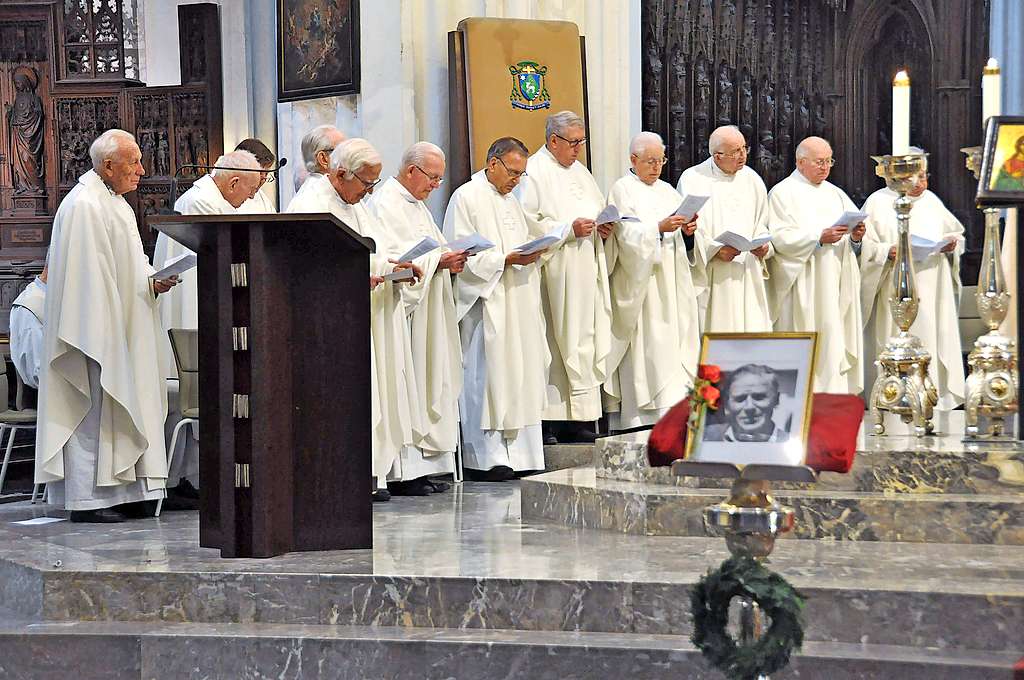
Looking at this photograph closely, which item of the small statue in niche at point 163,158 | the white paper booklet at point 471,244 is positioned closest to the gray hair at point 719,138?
the white paper booklet at point 471,244

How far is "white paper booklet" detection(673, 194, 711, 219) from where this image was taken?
7887 millimetres

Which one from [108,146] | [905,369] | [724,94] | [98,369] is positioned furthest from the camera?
[724,94]

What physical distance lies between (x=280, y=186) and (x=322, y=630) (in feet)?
21.8

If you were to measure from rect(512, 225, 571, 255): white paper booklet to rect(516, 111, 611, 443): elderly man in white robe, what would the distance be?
0.05m

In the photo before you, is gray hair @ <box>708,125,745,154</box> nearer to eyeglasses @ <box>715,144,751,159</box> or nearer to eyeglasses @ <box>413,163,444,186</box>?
eyeglasses @ <box>715,144,751,159</box>

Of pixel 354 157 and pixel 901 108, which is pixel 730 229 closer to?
pixel 354 157

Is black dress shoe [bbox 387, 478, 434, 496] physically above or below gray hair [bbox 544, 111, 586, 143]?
below

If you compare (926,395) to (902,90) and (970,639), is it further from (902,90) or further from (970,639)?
(970,639)

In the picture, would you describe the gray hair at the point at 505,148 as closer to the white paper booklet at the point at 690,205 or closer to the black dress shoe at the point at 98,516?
the white paper booklet at the point at 690,205

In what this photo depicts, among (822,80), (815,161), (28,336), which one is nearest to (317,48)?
(28,336)

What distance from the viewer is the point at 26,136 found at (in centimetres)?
1186

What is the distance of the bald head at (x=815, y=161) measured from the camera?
9.05 m

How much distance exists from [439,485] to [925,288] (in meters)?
3.67

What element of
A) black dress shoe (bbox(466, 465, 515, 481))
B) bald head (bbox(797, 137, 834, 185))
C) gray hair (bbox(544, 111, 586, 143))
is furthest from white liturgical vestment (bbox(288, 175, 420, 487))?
bald head (bbox(797, 137, 834, 185))
